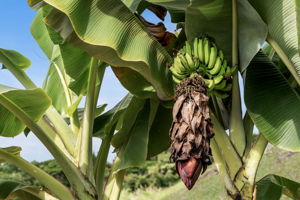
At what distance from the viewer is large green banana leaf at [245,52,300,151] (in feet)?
7.45

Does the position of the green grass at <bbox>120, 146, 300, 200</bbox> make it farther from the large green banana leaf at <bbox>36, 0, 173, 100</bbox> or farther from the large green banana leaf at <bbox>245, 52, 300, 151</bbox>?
the large green banana leaf at <bbox>36, 0, 173, 100</bbox>

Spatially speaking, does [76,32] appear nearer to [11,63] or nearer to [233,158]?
[233,158]

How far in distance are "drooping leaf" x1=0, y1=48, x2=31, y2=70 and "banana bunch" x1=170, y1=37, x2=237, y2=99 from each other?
4.99ft

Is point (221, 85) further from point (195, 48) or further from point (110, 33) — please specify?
point (110, 33)

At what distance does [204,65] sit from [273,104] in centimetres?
50

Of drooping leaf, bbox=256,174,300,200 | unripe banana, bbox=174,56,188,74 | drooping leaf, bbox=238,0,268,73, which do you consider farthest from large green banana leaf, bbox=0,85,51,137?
drooping leaf, bbox=256,174,300,200

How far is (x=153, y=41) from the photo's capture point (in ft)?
7.41

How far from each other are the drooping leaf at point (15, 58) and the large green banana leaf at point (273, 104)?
1792mm

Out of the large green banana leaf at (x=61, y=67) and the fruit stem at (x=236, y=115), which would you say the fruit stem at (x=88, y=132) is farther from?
the fruit stem at (x=236, y=115)

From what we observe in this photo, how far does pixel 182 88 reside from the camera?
1.92 m

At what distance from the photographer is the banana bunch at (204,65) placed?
2.12 m

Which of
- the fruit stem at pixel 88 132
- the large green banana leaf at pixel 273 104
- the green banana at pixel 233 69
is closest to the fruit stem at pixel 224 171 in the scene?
the large green banana leaf at pixel 273 104

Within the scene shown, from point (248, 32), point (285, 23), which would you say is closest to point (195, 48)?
point (248, 32)

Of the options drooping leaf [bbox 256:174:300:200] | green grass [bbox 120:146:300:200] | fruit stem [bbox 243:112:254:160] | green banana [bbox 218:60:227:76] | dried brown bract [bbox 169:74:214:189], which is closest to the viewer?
dried brown bract [bbox 169:74:214:189]
